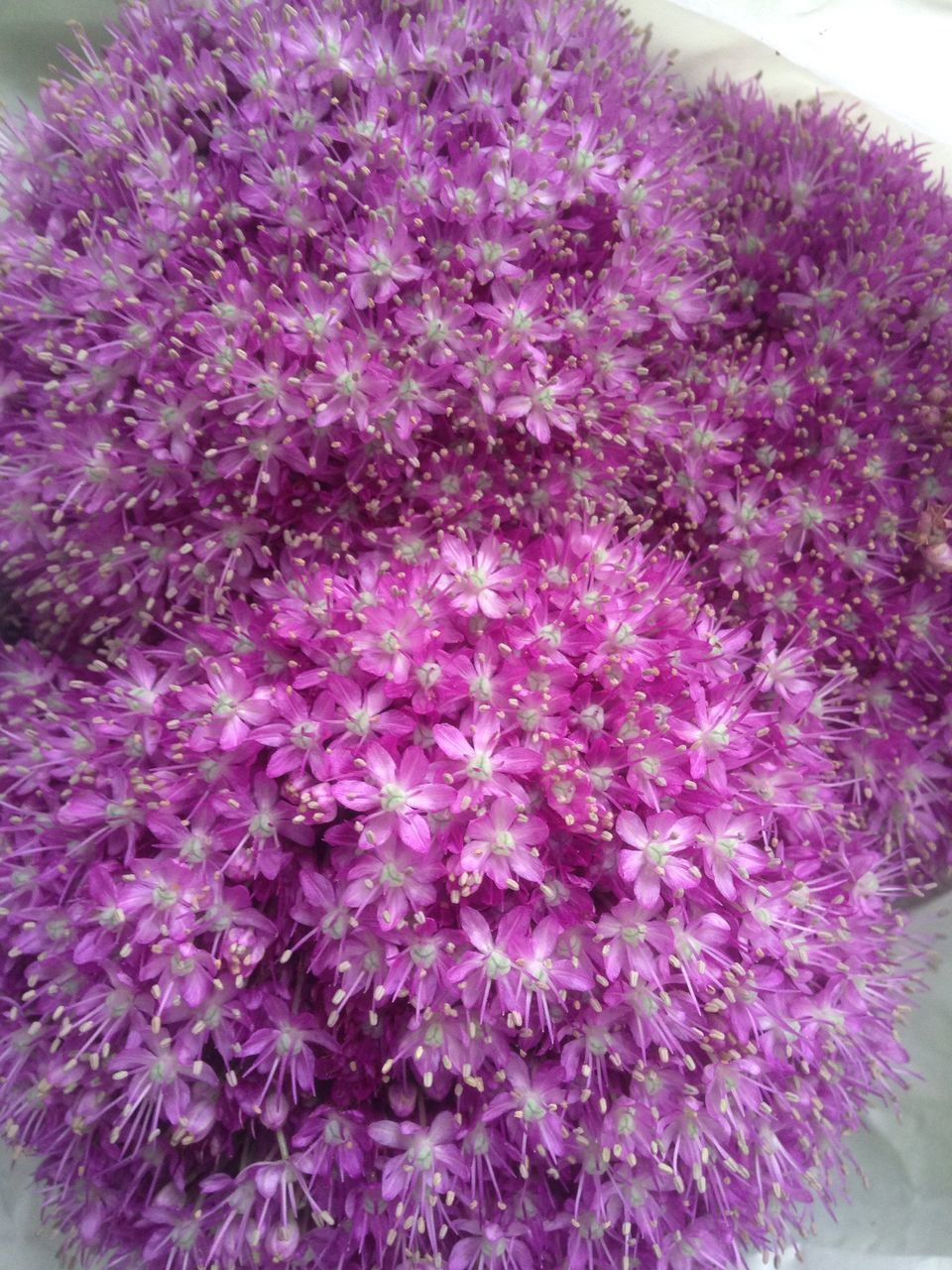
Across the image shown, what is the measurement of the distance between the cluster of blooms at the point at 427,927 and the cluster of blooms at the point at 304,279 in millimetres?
92

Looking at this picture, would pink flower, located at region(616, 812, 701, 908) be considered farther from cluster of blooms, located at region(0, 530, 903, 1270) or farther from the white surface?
the white surface

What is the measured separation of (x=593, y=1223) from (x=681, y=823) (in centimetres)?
29

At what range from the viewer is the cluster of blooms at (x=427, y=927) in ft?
2.09

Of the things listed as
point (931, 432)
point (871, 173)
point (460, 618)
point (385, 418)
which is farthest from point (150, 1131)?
point (871, 173)

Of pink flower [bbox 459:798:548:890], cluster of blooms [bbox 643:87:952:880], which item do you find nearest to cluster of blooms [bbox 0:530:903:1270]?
pink flower [bbox 459:798:548:890]

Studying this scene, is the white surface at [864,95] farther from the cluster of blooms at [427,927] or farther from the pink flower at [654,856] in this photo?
the pink flower at [654,856]

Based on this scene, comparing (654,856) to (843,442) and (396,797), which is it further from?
(843,442)

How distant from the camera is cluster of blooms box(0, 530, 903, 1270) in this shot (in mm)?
636

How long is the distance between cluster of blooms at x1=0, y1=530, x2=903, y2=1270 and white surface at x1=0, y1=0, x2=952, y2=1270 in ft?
1.00

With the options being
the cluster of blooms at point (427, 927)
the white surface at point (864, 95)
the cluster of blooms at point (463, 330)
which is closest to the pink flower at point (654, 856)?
the cluster of blooms at point (427, 927)

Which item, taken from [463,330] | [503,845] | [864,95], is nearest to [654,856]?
[503,845]

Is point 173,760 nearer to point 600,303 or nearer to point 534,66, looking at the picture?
point 600,303

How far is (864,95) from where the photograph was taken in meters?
0.91

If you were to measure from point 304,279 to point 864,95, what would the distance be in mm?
537
